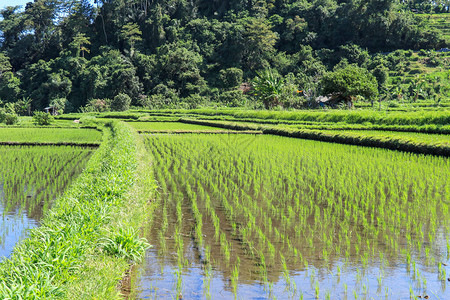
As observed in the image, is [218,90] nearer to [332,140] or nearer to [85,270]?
[332,140]

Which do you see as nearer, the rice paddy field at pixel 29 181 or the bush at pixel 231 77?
the rice paddy field at pixel 29 181

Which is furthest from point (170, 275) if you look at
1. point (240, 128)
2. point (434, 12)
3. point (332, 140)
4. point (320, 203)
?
point (434, 12)

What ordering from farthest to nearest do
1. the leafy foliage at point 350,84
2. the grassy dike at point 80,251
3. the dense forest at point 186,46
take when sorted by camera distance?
the dense forest at point 186,46 → the leafy foliage at point 350,84 → the grassy dike at point 80,251

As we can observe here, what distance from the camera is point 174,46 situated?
53.9 meters

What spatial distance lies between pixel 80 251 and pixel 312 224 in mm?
2904

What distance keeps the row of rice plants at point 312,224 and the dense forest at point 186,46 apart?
109 ft

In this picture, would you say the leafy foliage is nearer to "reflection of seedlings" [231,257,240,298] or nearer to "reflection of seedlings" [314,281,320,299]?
"reflection of seedlings" [231,257,240,298]

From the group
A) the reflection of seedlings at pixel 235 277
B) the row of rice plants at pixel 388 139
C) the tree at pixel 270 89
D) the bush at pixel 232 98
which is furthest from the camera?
the bush at pixel 232 98

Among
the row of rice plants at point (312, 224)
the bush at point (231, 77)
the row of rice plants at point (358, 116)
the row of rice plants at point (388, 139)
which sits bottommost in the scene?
the row of rice plants at point (312, 224)

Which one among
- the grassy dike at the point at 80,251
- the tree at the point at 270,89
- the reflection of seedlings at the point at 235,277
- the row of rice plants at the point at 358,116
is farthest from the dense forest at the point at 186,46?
the reflection of seedlings at the point at 235,277

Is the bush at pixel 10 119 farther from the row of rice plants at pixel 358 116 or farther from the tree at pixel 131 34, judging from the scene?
the tree at pixel 131 34

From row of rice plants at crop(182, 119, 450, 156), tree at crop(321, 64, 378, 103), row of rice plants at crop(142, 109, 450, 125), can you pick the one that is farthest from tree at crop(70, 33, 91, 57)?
row of rice plants at crop(182, 119, 450, 156)

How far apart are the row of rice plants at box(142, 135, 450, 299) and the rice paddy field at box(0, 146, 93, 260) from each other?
4.89 ft

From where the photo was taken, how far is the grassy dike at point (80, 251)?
2.80 meters
